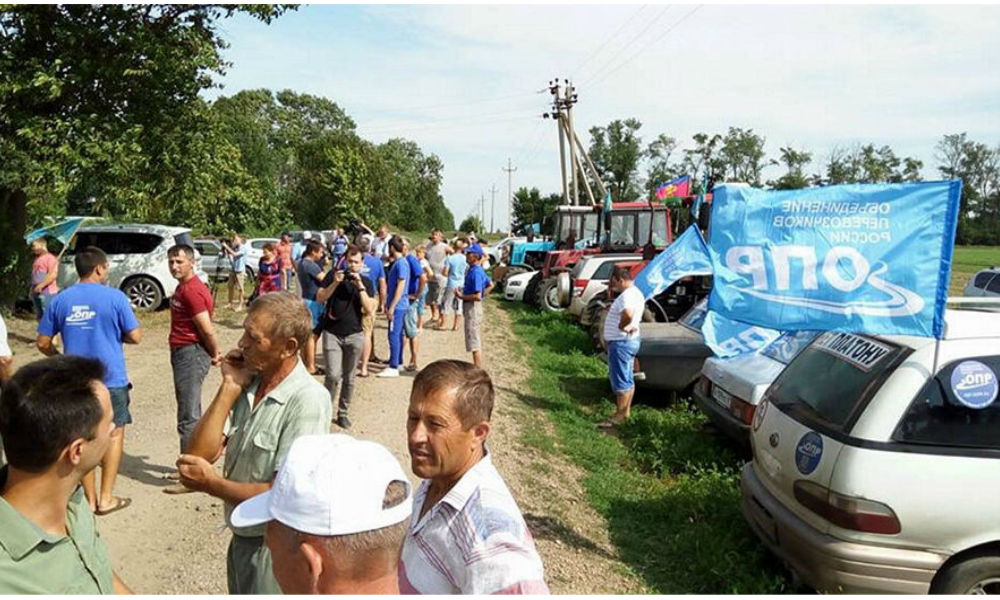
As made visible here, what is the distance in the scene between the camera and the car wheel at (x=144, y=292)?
14.4 meters

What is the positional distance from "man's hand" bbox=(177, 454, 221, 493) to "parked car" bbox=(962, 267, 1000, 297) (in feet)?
44.6

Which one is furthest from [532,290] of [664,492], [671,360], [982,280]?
[664,492]

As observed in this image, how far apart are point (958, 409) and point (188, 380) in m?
4.94

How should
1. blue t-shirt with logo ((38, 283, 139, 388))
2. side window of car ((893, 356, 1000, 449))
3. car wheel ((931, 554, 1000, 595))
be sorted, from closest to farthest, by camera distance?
1. car wheel ((931, 554, 1000, 595))
2. side window of car ((893, 356, 1000, 449))
3. blue t-shirt with logo ((38, 283, 139, 388))

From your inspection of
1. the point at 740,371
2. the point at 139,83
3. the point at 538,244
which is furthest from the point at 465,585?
the point at 538,244

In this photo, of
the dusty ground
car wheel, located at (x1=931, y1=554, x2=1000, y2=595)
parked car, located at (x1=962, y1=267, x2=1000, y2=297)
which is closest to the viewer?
car wheel, located at (x1=931, y1=554, x2=1000, y2=595)

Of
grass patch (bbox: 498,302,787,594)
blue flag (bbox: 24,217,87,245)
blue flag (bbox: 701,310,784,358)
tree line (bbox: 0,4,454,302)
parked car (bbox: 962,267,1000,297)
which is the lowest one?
grass patch (bbox: 498,302,787,594)

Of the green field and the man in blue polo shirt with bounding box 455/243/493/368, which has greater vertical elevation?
the man in blue polo shirt with bounding box 455/243/493/368

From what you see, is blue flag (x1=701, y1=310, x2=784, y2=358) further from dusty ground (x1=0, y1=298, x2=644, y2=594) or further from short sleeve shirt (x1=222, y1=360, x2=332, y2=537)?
short sleeve shirt (x1=222, y1=360, x2=332, y2=537)

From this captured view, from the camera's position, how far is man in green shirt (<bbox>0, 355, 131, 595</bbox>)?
1846mm

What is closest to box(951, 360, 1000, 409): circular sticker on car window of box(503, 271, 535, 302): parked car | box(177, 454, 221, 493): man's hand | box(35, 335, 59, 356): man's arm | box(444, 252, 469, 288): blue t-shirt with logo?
box(177, 454, 221, 493): man's hand

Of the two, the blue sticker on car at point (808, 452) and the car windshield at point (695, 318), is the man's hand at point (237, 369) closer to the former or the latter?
the blue sticker on car at point (808, 452)

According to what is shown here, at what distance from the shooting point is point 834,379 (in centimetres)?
414

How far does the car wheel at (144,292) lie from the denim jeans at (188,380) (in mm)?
10502
